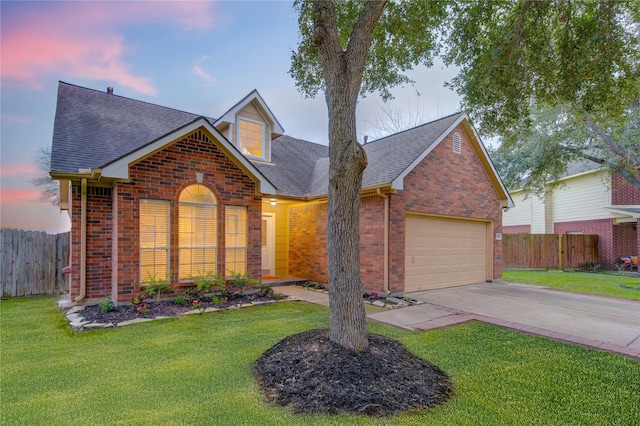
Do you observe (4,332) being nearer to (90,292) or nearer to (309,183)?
(90,292)

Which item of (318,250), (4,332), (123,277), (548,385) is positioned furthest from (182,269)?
(548,385)

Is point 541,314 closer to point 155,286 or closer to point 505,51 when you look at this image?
point 505,51

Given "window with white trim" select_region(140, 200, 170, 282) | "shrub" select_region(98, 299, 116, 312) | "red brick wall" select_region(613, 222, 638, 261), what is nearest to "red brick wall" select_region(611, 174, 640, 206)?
"red brick wall" select_region(613, 222, 638, 261)

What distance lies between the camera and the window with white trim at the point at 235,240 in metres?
8.87

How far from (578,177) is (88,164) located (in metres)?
24.7

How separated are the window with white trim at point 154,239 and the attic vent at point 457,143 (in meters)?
8.95

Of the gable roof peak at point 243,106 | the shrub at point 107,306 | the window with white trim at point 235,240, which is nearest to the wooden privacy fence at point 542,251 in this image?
the gable roof peak at point 243,106

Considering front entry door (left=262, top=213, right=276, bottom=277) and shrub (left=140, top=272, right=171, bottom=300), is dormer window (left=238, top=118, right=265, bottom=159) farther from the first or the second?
shrub (left=140, top=272, right=171, bottom=300)

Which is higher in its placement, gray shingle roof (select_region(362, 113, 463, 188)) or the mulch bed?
gray shingle roof (select_region(362, 113, 463, 188))

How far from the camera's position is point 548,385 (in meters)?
3.81

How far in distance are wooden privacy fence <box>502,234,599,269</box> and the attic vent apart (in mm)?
8871

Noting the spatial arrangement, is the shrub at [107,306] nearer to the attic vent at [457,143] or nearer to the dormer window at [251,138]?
the dormer window at [251,138]

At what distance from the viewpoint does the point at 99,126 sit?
9695 mm

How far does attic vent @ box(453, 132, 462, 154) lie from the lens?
11008 millimetres
